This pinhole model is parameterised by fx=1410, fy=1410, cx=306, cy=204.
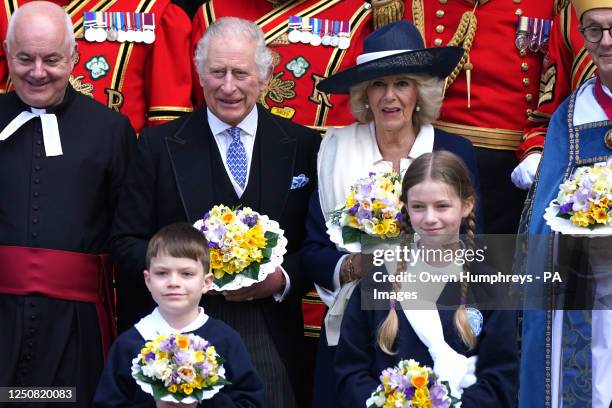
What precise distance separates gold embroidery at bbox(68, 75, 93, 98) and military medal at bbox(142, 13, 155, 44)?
1.13ft

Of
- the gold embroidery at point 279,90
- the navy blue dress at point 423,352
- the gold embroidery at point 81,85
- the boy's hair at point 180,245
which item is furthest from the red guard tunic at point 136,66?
the navy blue dress at point 423,352

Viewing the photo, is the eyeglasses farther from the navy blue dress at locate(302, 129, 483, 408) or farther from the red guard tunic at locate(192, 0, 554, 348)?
→ the red guard tunic at locate(192, 0, 554, 348)

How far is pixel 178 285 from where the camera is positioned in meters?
4.87

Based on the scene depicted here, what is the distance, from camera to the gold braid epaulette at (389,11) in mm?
6715

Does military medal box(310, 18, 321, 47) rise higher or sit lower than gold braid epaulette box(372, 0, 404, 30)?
lower

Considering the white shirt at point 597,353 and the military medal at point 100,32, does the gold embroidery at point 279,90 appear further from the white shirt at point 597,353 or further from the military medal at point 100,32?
the white shirt at point 597,353

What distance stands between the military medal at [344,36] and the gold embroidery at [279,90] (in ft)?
0.98

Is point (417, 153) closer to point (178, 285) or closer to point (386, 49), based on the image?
point (386, 49)

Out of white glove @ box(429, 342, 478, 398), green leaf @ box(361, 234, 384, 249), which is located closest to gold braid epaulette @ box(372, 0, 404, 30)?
green leaf @ box(361, 234, 384, 249)

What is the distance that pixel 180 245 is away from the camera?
4.95 m

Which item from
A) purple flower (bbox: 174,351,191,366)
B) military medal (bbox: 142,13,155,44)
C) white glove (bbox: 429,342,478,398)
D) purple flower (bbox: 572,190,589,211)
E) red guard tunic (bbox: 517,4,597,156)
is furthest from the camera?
military medal (bbox: 142,13,155,44)

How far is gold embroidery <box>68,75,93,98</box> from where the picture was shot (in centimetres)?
668

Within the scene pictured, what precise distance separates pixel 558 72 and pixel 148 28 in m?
1.94

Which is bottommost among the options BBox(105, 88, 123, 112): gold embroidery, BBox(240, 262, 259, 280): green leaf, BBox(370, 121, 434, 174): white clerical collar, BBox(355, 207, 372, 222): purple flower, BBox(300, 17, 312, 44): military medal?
BBox(240, 262, 259, 280): green leaf
